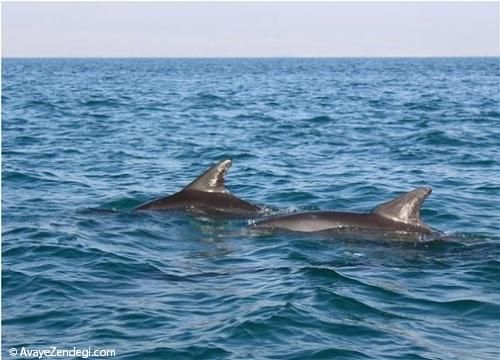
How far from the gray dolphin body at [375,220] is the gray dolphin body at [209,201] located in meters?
1.52

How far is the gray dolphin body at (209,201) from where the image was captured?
664 inches

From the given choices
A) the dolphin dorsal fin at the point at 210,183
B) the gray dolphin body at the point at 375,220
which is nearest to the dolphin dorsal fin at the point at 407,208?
the gray dolphin body at the point at 375,220

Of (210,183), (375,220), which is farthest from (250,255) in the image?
(210,183)

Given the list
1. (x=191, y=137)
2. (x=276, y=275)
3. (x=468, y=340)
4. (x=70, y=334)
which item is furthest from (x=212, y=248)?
(x=191, y=137)

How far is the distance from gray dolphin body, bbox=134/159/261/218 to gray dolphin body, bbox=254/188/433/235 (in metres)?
1.52

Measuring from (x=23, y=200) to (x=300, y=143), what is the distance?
513 inches

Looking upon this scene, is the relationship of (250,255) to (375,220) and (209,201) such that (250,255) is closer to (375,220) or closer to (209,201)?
(375,220)

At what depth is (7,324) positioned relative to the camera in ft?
33.4

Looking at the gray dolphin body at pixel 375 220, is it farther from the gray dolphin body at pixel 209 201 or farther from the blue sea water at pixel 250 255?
the gray dolphin body at pixel 209 201

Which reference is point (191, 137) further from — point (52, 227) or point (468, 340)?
point (468, 340)

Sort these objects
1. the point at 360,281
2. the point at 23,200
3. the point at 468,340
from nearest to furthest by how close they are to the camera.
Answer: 1. the point at 468,340
2. the point at 360,281
3. the point at 23,200

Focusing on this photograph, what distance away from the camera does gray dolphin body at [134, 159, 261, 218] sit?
1686 centimetres

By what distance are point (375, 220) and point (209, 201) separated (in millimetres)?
3896

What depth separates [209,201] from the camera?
56.1 feet
